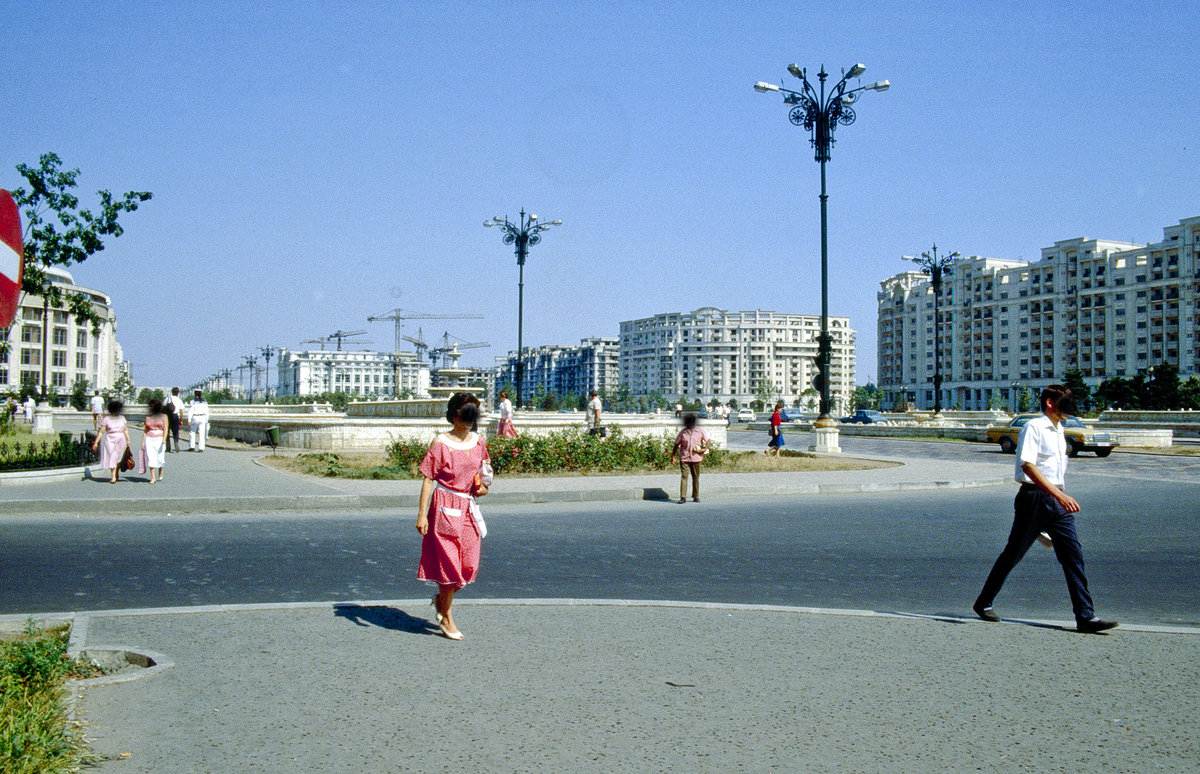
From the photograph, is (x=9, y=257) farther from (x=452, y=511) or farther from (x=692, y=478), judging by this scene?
(x=692, y=478)

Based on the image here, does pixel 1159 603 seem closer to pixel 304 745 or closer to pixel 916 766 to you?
pixel 916 766

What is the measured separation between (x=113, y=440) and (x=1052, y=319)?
501ft

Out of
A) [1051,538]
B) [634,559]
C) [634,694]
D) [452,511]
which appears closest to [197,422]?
[634,559]

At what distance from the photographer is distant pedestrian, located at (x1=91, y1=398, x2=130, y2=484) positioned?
16094mm

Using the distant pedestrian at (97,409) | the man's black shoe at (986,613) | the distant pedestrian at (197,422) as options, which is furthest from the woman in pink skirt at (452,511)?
the distant pedestrian at (197,422)

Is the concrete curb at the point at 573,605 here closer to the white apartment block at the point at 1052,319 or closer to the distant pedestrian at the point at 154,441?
the distant pedestrian at the point at 154,441

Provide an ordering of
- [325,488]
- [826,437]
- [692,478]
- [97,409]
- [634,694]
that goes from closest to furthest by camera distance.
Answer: [634,694]
[692,478]
[325,488]
[826,437]
[97,409]

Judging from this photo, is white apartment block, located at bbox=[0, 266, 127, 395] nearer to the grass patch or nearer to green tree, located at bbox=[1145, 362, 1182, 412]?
green tree, located at bbox=[1145, 362, 1182, 412]

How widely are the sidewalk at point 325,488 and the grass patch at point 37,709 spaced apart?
8249mm

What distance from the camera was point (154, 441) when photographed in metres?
16.1

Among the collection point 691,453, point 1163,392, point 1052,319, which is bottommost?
point 691,453

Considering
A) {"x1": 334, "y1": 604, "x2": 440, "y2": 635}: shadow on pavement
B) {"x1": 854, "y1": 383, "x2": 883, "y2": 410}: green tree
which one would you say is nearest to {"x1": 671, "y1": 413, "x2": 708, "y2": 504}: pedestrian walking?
{"x1": 334, "y1": 604, "x2": 440, "y2": 635}: shadow on pavement

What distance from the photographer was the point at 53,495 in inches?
538

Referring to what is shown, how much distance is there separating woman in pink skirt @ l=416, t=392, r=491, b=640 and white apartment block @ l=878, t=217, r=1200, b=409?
123 meters
